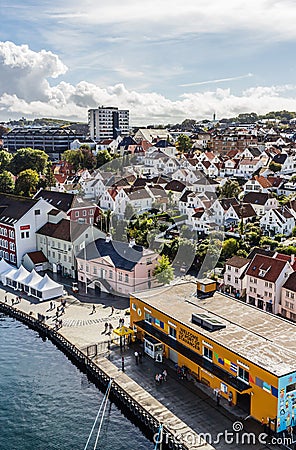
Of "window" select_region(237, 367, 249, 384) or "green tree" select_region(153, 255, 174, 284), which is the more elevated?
"green tree" select_region(153, 255, 174, 284)

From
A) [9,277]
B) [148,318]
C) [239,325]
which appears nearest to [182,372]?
[239,325]

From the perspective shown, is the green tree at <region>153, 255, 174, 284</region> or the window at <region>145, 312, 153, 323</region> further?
the green tree at <region>153, 255, 174, 284</region>

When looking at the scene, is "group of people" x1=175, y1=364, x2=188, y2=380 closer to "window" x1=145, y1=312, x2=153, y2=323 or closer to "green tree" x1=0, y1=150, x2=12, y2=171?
"window" x1=145, y1=312, x2=153, y2=323

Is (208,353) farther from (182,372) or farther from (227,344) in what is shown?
(182,372)

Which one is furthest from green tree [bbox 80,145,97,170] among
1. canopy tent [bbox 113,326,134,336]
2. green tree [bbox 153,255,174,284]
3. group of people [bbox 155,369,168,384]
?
group of people [bbox 155,369,168,384]

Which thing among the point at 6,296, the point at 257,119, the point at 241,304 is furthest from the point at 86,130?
the point at 241,304

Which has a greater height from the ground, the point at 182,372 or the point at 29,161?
the point at 29,161

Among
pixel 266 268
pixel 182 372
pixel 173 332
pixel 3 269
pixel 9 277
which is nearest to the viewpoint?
pixel 182 372

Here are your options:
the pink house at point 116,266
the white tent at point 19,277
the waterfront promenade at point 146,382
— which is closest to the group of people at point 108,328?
the waterfront promenade at point 146,382
